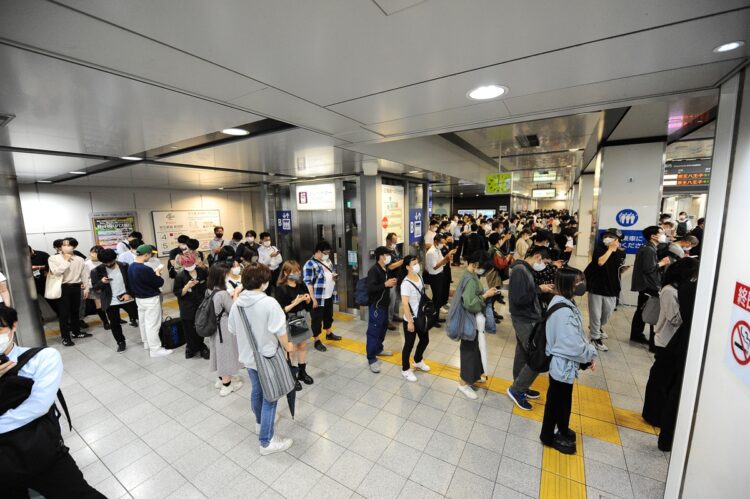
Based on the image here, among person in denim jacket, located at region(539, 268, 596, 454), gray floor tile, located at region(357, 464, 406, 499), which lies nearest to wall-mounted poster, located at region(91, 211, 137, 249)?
gray floor tile, located at region(357, 464, 406, 499)

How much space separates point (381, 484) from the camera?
8.56 feet

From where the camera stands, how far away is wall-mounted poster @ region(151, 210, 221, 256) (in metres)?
8.99

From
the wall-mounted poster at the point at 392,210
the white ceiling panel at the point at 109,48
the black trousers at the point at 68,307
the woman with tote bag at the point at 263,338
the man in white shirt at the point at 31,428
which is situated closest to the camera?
the white ceiling panel at the point at 109,48

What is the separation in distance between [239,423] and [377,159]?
409 cm

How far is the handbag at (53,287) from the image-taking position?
5.50 meters

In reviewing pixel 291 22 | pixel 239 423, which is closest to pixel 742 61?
pixel 291 22

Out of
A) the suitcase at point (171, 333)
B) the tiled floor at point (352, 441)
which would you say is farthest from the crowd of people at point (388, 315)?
the tiled floor at point (352, 441)

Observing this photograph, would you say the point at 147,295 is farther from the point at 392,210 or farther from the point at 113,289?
the point at 392,210

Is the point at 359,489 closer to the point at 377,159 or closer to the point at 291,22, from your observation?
the point at 291,22

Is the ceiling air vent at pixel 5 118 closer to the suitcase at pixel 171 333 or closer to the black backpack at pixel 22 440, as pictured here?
the black backpack at pixel 22 440

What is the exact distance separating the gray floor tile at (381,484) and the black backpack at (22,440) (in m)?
2.18

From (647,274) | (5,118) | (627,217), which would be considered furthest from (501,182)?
(5,118)

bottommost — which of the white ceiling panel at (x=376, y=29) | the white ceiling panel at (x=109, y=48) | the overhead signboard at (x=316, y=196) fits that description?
the overhead signboard at (x=316, y=196)

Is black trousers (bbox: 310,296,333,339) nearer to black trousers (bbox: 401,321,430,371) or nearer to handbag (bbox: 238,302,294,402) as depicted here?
black trousers (bbox: 401,321,430,371)
